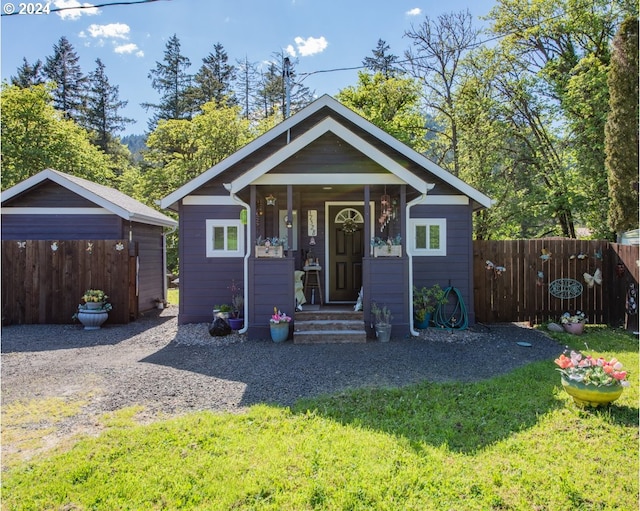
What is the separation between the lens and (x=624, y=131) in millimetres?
11305

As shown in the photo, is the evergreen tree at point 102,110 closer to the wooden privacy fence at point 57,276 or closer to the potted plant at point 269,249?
the wooden privacy fence at point 57,276

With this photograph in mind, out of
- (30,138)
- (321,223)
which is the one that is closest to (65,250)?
(321,223)

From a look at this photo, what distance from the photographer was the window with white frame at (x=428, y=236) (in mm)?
8922

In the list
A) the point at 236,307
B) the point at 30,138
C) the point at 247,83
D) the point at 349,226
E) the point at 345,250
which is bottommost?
the point at 236,307

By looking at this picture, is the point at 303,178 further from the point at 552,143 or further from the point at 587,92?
the point at 552,143

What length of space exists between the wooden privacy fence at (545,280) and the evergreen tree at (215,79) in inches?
895

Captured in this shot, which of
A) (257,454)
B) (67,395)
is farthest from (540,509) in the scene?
(67,395)

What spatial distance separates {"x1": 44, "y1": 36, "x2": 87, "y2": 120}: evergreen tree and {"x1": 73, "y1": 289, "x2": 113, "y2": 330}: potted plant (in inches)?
952

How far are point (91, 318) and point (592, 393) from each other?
8703 millimetres

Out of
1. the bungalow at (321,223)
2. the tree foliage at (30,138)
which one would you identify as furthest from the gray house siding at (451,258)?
the tree foliage at (30,138)

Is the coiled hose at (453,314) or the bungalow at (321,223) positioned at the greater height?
the bungalow at (321,223)

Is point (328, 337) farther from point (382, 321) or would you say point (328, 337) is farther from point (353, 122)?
point (353, 122)

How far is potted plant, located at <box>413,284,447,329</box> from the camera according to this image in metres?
8.12

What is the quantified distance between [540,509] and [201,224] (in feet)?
26.0
